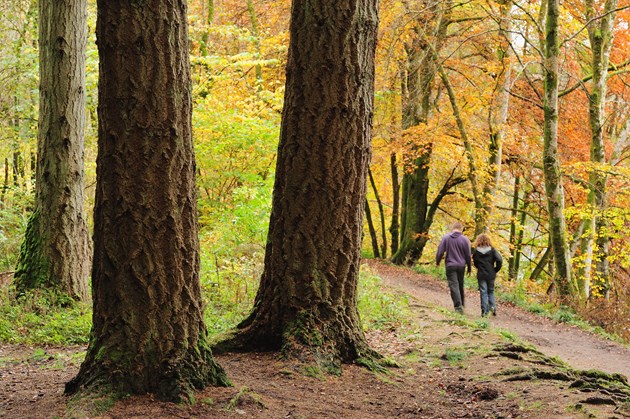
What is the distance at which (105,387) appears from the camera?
435 centimetres

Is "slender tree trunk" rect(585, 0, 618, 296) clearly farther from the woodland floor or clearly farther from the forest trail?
the woodland floor

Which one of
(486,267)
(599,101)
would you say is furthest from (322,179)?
(599,101)

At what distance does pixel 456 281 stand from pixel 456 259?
448 mm

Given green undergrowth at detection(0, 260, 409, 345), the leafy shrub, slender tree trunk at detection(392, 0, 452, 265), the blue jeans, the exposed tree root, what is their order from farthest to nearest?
slender tree trunk at detection(392, 0, 452, 265), the blue jeans, the leafy shrub, green undergrowth at detection(0, 260, 409, 345), the exposed tree root

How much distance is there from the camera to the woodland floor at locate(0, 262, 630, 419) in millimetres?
4512

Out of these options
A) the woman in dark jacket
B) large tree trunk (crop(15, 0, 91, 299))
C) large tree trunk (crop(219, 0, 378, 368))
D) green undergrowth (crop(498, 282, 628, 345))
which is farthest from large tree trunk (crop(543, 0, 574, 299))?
large tree trunk (crop(15, 0, 91, 299))

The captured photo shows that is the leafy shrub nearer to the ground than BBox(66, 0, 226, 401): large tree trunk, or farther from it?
nearer to the ground

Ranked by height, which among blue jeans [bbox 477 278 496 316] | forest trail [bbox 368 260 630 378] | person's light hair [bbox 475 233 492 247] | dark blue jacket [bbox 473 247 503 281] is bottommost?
forest trail [bbox 368 260 630 378]

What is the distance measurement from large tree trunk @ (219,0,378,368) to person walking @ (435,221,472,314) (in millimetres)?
6698

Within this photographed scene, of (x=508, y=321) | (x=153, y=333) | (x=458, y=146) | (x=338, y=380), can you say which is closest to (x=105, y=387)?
(x=153, y=333)

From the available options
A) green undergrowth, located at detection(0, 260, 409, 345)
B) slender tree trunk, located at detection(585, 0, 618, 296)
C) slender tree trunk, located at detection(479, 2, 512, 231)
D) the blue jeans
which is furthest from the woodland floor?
slender tree trunk, located at detection(479, 2, 512, 231)

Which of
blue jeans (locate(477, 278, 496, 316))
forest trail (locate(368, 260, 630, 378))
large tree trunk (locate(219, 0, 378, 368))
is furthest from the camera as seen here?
blue jeans (locate(477, 278, 496, 316))

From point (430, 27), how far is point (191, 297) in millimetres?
20118

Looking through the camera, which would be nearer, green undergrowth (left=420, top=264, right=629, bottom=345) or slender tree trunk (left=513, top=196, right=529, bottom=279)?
green undergrowth (left=420, top=264, right=629, bottom=345)
